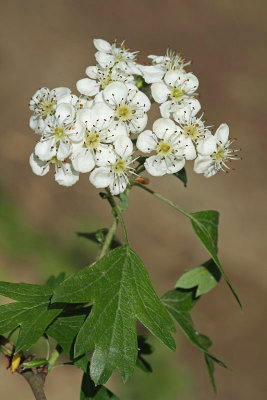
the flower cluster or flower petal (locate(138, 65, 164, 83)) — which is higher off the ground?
flower petal (locate(138, 65, 164, 83))

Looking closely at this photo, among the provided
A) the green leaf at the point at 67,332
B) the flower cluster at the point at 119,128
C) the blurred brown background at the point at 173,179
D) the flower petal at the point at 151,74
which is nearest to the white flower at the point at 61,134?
the flower cluster at the point at 119,128

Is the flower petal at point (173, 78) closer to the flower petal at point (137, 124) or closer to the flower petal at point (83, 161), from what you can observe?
the flower petal at point (137, 124)

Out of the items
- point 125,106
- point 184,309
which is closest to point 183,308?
point 184,309

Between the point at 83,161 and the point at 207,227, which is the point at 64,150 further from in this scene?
the point at 207,227

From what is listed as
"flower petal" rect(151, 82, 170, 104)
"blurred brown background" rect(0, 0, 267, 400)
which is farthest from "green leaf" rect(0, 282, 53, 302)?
"blurred brown background" rect(0, 0, 267, 400)

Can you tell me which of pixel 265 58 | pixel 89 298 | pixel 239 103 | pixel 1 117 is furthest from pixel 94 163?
pixel 265 58

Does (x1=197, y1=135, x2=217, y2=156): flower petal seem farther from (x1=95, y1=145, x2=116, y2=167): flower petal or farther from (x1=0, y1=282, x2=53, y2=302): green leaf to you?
(x1=0, y1=282, x2=53, y2=302): green leaf
